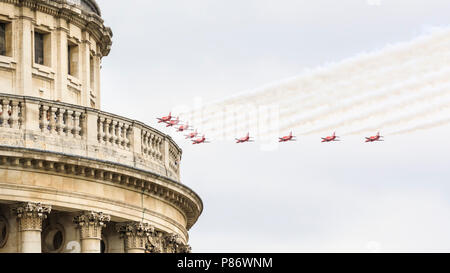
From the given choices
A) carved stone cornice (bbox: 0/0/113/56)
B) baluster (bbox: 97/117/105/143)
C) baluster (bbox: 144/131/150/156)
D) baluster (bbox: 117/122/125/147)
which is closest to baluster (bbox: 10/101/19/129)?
baluster (bbox: 97/117/105/143)

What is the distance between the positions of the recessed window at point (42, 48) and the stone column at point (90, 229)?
30.0ft

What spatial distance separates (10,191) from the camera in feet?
226

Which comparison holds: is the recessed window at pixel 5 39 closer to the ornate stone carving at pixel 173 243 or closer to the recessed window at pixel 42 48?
the recessed window at pixel 42 48

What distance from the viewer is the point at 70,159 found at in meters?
69.6

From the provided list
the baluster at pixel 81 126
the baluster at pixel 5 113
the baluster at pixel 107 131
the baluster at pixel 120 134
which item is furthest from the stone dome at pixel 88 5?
the baluster at pixel 5 113

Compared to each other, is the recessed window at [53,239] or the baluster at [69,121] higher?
the baluster at [69,121]

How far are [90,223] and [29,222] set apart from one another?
2723 millimetres

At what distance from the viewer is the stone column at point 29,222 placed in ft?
227

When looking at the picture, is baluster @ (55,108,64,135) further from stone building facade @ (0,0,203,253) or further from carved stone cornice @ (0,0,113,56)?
carved stone cornice @ (0,0,113,56)

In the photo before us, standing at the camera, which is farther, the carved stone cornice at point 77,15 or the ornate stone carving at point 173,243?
the carved stone cornice at point 77,15

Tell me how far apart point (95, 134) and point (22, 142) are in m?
3.49
